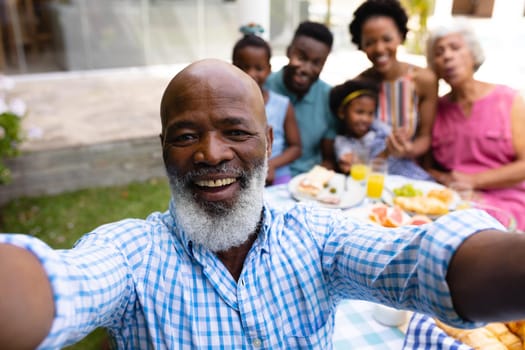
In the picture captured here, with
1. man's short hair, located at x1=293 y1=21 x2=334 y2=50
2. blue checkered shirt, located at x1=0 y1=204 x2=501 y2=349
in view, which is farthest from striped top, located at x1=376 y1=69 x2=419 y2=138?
blue checkered shirt, located at x1=0 y1=204 x2=501 y2=349

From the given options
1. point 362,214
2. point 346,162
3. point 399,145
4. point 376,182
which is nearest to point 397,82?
point 399,145

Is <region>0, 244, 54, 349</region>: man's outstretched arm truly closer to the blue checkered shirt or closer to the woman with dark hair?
the blue checkered shirt

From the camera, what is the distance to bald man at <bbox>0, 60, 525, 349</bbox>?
1.05 meters

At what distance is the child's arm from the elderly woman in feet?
3.38

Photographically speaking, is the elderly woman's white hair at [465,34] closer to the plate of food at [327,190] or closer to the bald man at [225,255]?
the plate of food at [327,190]

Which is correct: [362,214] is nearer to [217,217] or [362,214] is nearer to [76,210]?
[217,217]

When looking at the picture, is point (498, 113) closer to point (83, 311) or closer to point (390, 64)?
point (390, 64)

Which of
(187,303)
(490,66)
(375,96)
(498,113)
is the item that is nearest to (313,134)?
(375,96)

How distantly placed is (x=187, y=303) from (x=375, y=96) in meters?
2.55

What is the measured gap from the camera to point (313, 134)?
357 centimetres

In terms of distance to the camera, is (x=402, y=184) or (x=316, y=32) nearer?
(x=402, y=184)

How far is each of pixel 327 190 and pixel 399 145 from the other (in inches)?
33.6

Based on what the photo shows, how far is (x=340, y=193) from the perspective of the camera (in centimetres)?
269

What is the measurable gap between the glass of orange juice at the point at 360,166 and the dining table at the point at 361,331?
1206 millimetres
